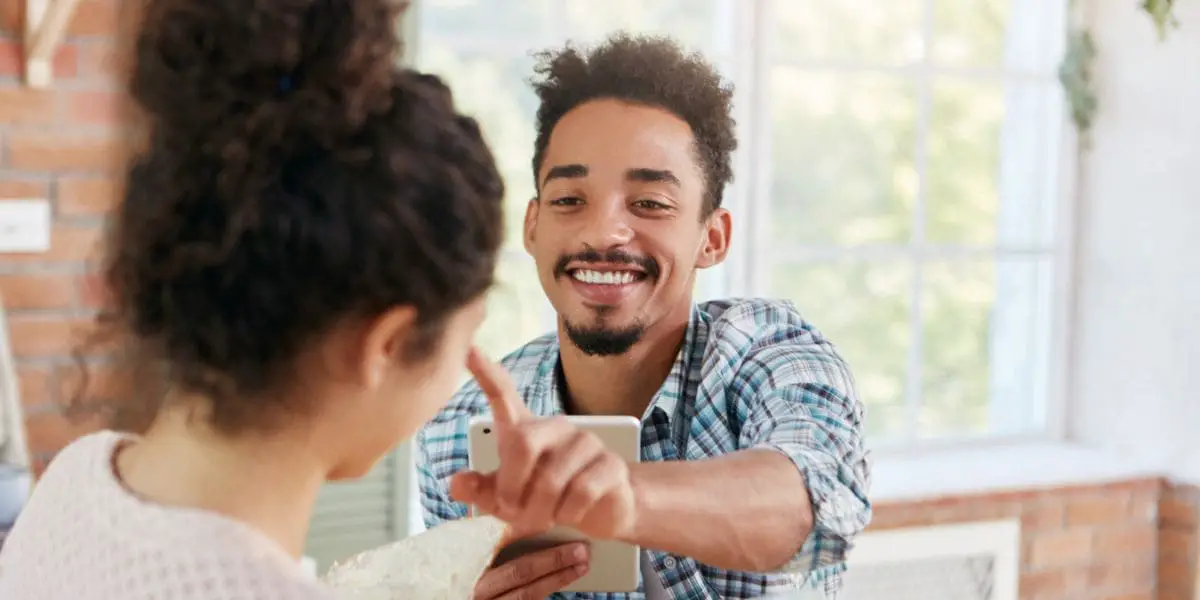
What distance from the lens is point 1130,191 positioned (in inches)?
122

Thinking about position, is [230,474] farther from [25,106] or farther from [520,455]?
[25,106]

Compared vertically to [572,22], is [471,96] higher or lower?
lower

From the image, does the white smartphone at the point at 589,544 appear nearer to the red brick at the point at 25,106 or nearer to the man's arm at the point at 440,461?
the man's arm at the point at 440,461

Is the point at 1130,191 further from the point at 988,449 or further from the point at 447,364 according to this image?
the point at 447,364

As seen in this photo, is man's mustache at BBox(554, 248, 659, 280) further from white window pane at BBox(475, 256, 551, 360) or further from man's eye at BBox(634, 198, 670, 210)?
white window pane at BBox(475, 256, 551, 360)

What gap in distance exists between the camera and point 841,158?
10.1 ft

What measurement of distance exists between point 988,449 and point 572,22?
1542 millimetres

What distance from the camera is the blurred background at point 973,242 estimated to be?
2.73 meters

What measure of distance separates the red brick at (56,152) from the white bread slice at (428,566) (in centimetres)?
117

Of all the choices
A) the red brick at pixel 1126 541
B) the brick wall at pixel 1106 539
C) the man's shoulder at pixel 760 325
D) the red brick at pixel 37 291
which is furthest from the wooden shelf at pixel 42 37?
the red brick at pixel 1126 541

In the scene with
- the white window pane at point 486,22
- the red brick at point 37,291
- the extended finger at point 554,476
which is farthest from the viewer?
the white window pane at point 486,22

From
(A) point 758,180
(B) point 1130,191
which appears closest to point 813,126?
(A) point 758,180

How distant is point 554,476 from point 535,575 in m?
0.42

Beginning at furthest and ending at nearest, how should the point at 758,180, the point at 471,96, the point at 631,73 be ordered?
1. the point at 758,180
2. the point at 471,96
3. the point at 631,73
